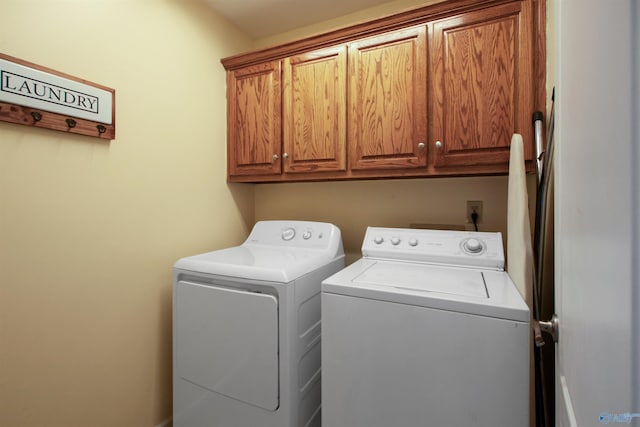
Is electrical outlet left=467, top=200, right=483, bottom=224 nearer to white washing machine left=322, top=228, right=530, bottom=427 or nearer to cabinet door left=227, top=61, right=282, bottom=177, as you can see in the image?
white washing machine left=322, top=228, right=530, bottom=427

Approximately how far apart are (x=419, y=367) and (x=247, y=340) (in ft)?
2.40

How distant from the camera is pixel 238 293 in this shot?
4.28ft

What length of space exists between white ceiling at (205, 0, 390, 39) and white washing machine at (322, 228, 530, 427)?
1.74 metres

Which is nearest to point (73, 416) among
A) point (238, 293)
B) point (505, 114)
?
point (238, 293)

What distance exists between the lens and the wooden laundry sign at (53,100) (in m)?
1.05

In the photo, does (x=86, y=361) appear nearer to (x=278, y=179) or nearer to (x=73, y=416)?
(x=73, y=416)

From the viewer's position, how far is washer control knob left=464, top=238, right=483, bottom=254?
4.59 ft

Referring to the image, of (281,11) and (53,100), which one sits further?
(281,11)

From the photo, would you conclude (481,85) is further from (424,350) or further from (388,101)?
(424,350)

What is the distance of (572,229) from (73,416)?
6.29 feet

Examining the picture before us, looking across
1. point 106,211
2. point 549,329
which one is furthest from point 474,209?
point 106,211

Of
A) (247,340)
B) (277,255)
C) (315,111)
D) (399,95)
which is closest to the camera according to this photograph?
(247,340)

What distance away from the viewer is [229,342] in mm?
1323

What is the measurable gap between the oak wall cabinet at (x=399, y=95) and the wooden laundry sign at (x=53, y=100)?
0.80m
